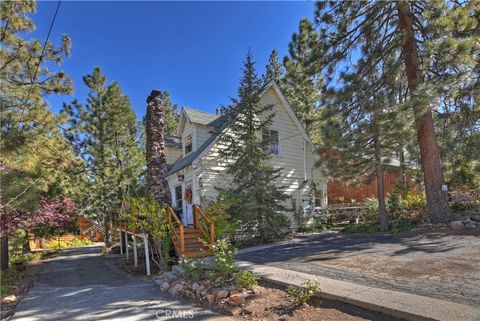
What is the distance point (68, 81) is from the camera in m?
11.0

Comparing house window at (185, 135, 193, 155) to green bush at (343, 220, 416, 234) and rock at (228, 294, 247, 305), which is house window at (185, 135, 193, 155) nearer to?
green bush at (343, 220, 416, 234)

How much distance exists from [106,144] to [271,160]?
11.8m

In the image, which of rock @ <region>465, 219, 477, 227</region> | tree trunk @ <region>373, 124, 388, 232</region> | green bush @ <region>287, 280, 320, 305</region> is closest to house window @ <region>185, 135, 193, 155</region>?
tree trunk @ <region>373, 124, 388, 232</region>

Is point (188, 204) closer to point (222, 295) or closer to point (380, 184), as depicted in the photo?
point (380, 184)

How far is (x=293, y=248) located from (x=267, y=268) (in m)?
3.03

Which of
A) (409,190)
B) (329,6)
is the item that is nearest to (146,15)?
(329,6)

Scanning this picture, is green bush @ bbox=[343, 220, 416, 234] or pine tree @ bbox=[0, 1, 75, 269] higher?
pine tree @ bbox=[0, 1, 75, 269]

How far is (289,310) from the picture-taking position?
4906mm

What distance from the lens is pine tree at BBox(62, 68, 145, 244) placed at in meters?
21.2

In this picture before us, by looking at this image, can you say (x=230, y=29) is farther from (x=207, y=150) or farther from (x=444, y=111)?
(x=444, y=111)

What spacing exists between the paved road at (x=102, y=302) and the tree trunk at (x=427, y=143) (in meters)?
8.59

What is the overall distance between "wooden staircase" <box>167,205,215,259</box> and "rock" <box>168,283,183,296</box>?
1.50m

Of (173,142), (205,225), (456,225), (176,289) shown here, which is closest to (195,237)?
(205,225)

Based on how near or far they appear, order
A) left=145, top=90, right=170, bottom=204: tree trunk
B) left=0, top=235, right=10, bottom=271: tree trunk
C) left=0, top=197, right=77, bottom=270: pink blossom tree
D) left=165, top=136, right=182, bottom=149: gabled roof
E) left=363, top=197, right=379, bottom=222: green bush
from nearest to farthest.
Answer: left=0, top=197, right=77, bottom=270: pink blossom tree < left=145, top=90, right=170, bottom=204: tree trunk < left=0, top=235, right=10, bottom=271: tree trunk < left=363, top=197, right=379, bottom=222: green bush < left=165, top=136, right=182, bottom=149: gabled roof
